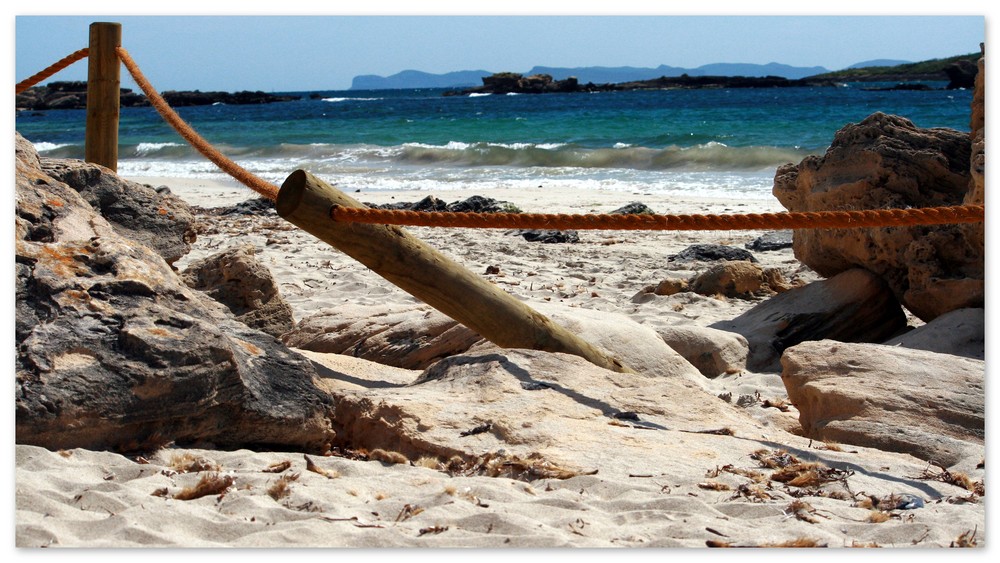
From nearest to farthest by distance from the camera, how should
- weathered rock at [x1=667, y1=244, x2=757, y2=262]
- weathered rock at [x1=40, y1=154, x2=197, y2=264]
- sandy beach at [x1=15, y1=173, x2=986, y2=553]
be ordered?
sandy beach at [x1=15, y1=173, x2=986, y2=553]
weathered rock at [x1=40, y1=154, x2=197, y2=264]
weathered rock at [x1=667, y1=244, x2=757, y2=262]

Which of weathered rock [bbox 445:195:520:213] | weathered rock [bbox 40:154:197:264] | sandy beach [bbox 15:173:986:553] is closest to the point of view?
sandy beach [bbox 15:173:986:553]

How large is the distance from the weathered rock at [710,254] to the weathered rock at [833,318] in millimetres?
1882

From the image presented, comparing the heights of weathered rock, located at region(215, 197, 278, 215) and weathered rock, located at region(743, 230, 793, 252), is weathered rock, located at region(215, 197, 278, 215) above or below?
above

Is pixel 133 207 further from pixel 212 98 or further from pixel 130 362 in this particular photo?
pixel 212 98

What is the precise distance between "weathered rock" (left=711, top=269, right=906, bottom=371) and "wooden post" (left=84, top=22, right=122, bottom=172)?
370 centimetres

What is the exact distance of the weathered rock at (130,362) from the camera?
252 centimetres

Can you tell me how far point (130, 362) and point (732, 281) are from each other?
182 inches

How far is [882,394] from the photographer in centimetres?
352

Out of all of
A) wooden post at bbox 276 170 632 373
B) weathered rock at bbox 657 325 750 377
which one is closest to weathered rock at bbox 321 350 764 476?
wooden post at bbox 276 170 632 373

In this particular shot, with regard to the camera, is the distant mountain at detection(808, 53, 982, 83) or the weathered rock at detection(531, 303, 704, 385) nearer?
the weathered rock at detection(531, 303, 704, 385)

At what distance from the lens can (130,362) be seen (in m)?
2.61

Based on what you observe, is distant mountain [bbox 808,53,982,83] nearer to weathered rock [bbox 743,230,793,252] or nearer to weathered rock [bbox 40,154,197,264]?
weathered rock [bbox 743,230,793,252]

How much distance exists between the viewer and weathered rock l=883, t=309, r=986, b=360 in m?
4.57

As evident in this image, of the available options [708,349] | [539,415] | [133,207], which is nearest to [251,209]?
[133,207]
